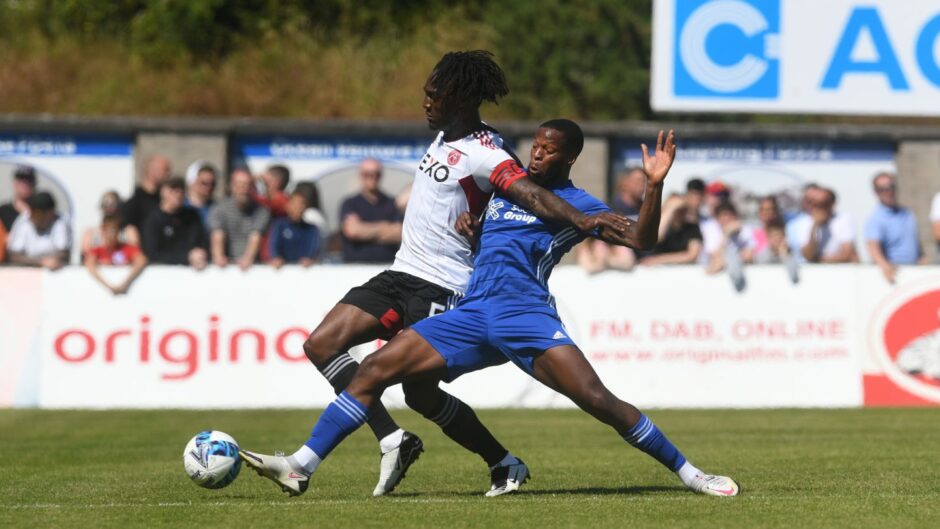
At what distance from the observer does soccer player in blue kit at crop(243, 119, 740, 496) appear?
8.38 meters

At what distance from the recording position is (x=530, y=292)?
8.55 meters

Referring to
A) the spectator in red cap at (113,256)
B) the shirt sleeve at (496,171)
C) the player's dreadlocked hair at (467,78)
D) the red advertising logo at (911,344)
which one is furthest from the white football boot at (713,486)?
the spectator in red cap at (113,256)

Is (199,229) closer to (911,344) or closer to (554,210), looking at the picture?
(911,344)

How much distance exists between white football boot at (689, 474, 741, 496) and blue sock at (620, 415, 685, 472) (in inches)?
6.5

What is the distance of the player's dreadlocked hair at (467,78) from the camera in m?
8.83

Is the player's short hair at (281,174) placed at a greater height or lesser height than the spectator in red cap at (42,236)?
greater

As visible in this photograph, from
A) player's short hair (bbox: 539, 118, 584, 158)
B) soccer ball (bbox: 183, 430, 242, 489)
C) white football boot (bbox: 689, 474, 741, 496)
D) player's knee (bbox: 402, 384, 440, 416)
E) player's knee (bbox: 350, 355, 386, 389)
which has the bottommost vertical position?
white football boot (bbox: 689, 474, 741, 496)

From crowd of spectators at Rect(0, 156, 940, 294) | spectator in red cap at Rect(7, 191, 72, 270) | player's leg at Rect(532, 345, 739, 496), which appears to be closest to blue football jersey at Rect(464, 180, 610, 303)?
player's leg at Rect(532, 345, 739, 496)

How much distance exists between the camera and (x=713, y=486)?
28.3 ft

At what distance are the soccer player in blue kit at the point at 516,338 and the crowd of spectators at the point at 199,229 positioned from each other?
8.40 metres

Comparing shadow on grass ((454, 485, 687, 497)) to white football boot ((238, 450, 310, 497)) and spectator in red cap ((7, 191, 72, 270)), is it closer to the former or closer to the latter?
white football boot ((238, 450, 310, 497))

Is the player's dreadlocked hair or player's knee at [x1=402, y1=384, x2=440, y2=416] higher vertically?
the player's dreadlocked hair

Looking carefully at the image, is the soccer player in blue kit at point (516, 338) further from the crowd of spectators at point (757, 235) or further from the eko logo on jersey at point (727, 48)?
the eko logo on jersey at point (727, 48)

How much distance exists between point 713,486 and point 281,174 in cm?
1124
